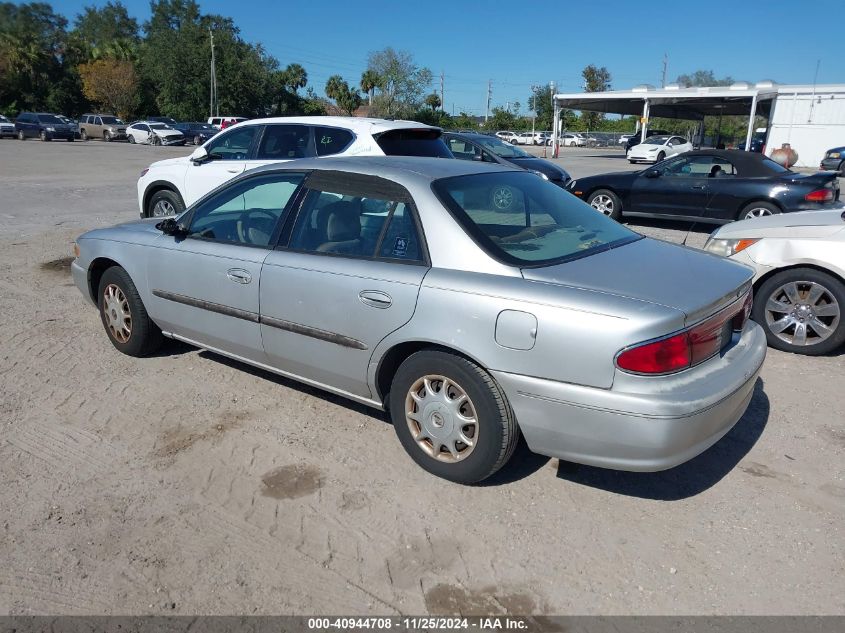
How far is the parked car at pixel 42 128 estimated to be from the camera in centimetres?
4309

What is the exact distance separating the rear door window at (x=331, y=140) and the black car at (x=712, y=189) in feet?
19.2

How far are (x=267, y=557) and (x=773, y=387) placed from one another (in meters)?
3.82

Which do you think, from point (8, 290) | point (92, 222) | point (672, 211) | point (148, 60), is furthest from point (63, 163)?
point (148, 60)

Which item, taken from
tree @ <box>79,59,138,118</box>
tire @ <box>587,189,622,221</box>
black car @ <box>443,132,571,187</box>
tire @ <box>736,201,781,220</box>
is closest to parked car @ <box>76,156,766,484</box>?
tire @ <box>736,201,781,220</box>

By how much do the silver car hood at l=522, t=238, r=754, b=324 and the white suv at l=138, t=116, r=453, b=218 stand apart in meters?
4.47

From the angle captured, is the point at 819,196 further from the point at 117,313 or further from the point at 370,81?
the point at 370,81

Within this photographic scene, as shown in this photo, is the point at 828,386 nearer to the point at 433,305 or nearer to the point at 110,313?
the point at 433,305

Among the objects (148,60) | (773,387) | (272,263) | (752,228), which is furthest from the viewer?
(148,60)

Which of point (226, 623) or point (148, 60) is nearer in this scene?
point (226, 623)

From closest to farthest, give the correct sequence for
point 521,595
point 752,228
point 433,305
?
point 521,595 < point 433,305 < point 752,228

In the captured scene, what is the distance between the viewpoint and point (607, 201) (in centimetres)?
1240

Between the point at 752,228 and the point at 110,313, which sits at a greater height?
the point at 752,228

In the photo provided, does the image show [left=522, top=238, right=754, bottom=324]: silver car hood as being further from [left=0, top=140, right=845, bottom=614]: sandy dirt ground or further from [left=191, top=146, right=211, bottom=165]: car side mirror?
[left=191, top=146, right=211, bottom=165]: car side mirror

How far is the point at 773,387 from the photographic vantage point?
4.95m
